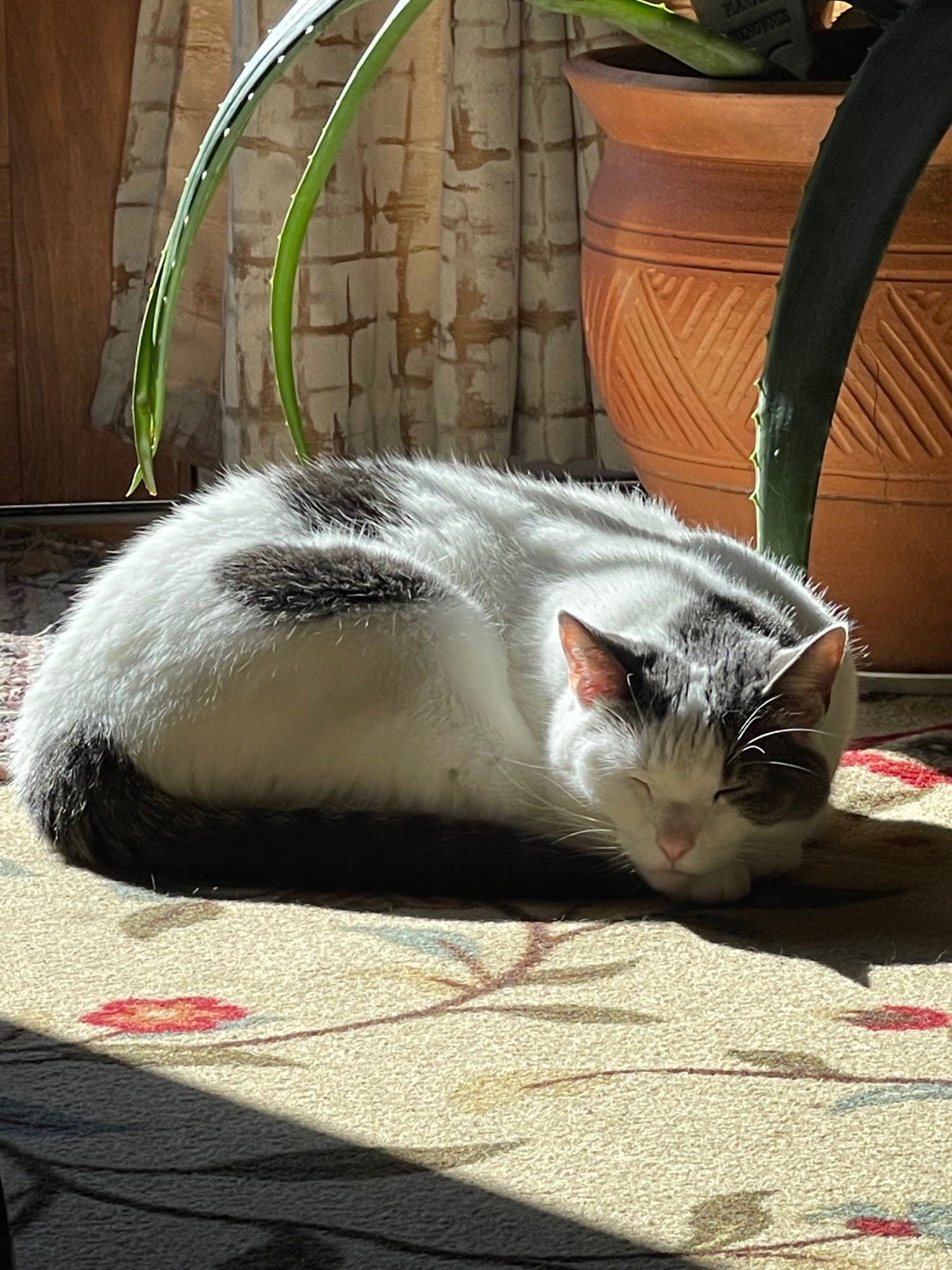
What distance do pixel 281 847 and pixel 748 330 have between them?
2.66ft

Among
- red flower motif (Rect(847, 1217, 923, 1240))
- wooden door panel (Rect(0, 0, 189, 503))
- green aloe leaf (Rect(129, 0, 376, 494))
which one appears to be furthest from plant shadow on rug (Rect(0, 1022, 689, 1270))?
wooden door panel (Rect(0, 0, 189, 503))

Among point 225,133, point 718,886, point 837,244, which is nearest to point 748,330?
point 837,244

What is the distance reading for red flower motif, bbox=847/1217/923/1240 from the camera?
0.86 metres

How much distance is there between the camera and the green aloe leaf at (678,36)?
1.65 m

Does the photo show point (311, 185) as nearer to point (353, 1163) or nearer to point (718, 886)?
point (718, 886)

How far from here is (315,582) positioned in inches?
56.2

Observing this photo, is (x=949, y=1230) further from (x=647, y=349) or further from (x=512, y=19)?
(x=512, y=19)

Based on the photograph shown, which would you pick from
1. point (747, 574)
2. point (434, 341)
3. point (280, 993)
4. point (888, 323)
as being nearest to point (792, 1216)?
point (280, 993)

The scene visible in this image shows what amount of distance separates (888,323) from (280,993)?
0.99m

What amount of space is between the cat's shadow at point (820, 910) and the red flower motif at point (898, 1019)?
0.05 meters

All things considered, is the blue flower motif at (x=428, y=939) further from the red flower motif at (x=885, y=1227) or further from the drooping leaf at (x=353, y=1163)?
the red flower motif at (x=885, y=1227)

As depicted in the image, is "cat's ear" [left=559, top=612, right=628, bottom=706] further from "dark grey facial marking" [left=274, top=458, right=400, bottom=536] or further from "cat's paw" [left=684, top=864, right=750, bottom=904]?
"dark grey facial marking" [left=274, top=458, right=400, bottom=536]

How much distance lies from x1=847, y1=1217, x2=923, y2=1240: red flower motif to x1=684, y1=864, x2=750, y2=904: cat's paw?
0.46 m

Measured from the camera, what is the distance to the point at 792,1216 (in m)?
0.88
